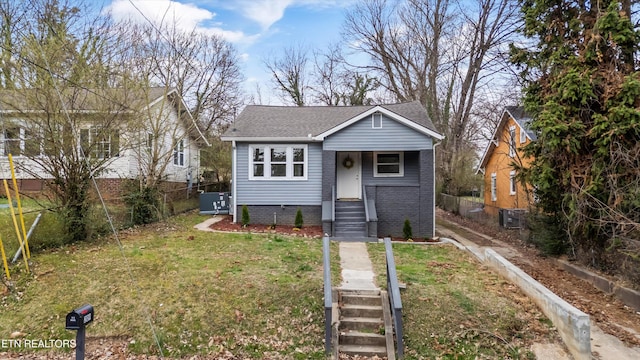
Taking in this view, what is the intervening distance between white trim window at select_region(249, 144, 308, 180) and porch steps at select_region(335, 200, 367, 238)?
6.48 ft

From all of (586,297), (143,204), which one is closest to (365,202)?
(586,297)

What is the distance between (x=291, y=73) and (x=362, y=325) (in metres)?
30.7

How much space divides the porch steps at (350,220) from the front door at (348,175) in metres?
0.89

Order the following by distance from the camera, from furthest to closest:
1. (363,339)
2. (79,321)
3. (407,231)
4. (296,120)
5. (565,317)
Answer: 1. (296,120)
2. (407,231)
3. (363,339)
4. (565,317)
5. (79,321)

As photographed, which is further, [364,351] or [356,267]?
[356,267]

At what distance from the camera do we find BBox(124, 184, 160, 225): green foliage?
12242mm

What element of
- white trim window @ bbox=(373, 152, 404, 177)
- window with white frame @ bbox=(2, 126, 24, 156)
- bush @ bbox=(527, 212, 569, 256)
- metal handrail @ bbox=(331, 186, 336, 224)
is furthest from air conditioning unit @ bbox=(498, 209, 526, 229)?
window with white frame @ bbox=(2, 126, 24, 156)

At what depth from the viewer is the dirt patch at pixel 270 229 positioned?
13023mm

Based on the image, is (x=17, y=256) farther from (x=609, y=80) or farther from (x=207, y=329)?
(x=609, y=80)

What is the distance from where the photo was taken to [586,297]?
725 centimetres

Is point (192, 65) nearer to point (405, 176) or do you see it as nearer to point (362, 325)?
point (405, 176)

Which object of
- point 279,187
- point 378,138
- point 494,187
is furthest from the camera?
point 494,187

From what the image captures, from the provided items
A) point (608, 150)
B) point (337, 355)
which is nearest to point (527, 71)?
point (608, 150)

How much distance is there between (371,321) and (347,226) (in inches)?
284
